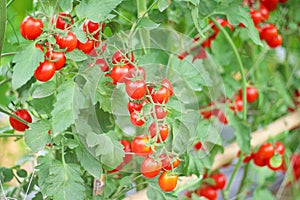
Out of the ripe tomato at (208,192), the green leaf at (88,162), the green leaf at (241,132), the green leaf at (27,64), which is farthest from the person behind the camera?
the ripe tomato at (208,192)

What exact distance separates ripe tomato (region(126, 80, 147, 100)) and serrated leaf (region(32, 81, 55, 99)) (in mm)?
124

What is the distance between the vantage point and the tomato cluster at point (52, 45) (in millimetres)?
633

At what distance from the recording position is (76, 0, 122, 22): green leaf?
25.6 inches

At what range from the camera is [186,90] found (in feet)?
2.43

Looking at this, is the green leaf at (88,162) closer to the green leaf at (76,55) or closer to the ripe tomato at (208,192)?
the green leaf at (76,55)

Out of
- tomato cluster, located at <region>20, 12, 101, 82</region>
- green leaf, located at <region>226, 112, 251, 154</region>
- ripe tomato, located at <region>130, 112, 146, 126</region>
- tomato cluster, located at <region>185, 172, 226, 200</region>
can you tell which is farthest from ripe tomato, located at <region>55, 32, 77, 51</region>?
tomato cluster, located at <region>185, 172, 226, 200</region>

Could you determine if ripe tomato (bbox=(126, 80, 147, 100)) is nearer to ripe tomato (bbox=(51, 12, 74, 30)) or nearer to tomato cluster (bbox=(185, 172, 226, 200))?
ripe tomato (bbox=(51, 12, 74, 30))

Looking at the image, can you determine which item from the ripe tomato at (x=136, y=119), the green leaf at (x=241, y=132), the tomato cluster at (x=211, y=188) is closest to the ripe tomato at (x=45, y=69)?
the ripe tomato at (x=136, y=119)

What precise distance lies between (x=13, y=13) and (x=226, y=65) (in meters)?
0.55

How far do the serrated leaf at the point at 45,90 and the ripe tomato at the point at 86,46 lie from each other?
0.22 ft

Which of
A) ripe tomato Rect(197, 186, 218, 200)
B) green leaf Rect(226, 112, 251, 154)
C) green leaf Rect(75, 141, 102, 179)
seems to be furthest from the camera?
ripe tomato Rect(197, 186, 218, 200)

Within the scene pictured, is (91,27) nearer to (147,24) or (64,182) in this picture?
(147,24)

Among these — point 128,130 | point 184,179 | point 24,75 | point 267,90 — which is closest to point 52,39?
point 24,75

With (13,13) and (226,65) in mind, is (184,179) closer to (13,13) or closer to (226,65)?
(226,65)
